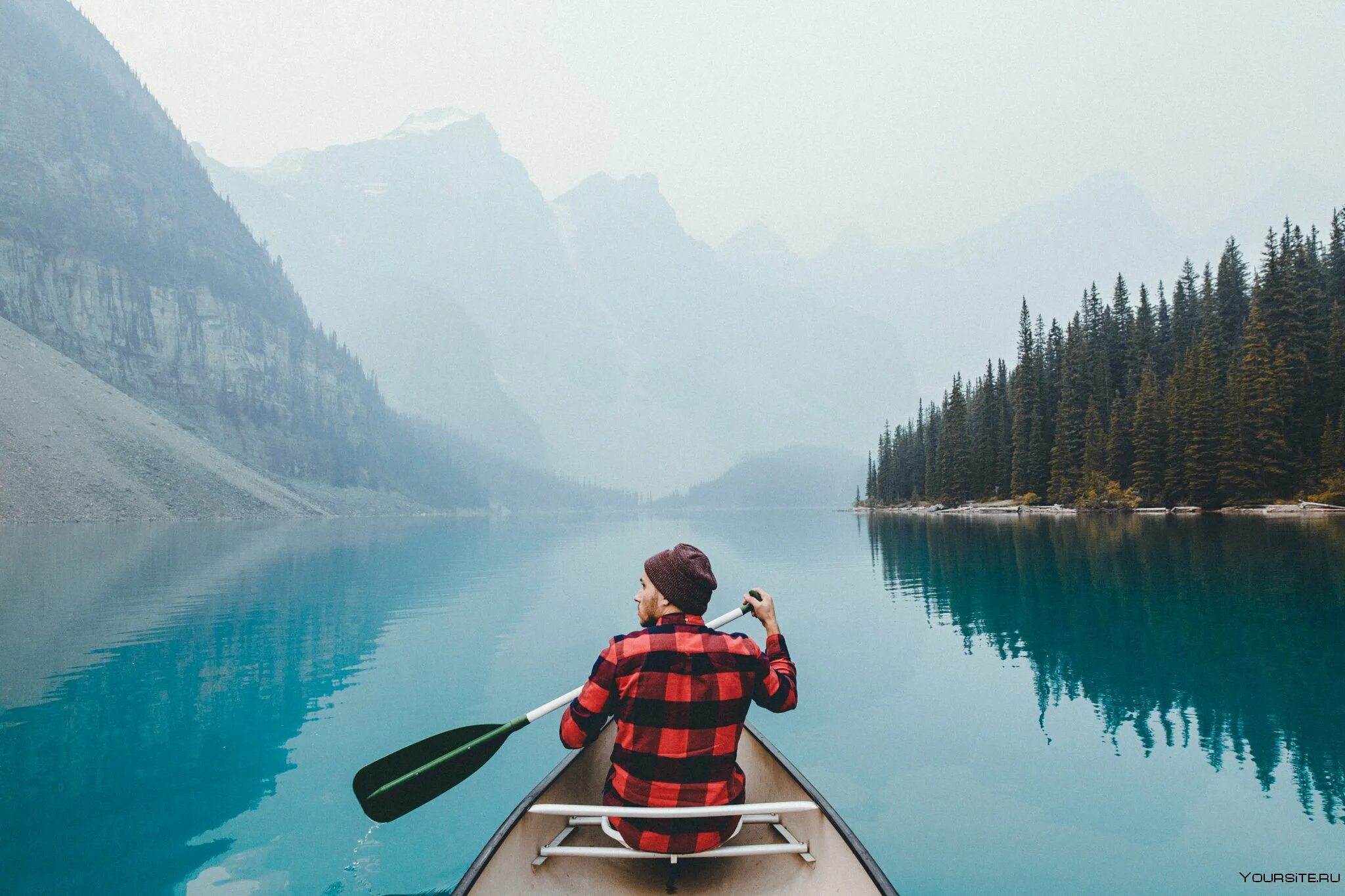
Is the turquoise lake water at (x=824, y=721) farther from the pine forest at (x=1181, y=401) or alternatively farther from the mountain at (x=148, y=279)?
the mountain at (x=148, y=279)

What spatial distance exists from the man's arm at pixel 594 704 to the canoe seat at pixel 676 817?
54 cm

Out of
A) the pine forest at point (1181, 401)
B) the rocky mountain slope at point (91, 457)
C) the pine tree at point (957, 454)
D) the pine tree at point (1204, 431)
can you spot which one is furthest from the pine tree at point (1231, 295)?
the rocky mountain slope at point (91, 457)

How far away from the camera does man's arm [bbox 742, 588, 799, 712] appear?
4676mm

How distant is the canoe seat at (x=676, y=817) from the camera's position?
4.55m

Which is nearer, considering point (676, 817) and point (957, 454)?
point (676, 817)

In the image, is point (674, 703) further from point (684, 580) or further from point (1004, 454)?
point (1004, 454)

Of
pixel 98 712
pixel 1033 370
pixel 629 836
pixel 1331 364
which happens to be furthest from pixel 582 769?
pixel 1033 370

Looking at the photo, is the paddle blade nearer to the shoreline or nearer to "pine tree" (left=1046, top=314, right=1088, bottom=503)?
the shoreline

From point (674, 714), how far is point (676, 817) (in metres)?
0.80

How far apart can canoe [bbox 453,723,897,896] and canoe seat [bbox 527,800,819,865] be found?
0.01 m

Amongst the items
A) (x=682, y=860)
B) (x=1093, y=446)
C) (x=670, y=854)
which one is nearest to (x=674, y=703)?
(x=670, y=854)

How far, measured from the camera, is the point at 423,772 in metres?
6.41

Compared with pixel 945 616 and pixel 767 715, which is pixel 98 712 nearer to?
pixel 767 715

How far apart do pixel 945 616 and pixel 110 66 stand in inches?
10045
